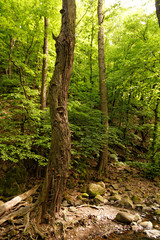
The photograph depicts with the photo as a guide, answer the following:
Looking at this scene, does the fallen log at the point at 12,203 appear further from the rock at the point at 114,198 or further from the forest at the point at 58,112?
the rock at the point at 114,198

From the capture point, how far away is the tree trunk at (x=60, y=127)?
3527mm

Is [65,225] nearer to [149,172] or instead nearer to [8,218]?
[8,218]

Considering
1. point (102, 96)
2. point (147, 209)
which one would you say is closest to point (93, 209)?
point (147, 209)

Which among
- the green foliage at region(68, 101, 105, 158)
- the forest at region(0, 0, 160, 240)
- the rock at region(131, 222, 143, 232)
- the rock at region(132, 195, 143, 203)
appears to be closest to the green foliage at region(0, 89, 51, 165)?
the forest at region(0, 0, 160, 240)

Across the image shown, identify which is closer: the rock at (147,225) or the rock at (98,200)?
the rock at (147,225)

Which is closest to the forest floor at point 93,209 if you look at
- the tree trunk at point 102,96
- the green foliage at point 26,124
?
the tree trunk at point 102,96

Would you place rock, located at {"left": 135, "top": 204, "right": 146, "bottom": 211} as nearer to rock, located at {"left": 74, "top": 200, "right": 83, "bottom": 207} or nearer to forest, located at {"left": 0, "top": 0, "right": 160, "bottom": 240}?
forest, located at {"left": 0, "top": 0, "right": 160, "bottom": 240}

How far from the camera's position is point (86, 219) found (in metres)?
4.34

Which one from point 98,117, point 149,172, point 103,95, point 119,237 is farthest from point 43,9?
point 149,172

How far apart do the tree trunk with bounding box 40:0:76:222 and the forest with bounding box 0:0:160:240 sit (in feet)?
0.08

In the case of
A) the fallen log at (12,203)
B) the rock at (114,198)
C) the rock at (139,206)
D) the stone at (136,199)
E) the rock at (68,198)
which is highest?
the fallen log at (12,203)

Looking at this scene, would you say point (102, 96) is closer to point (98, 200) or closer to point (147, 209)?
point (98, 200)

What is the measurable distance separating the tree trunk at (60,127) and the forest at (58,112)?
0.08 ft

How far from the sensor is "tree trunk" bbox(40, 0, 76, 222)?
3527 millimetres
